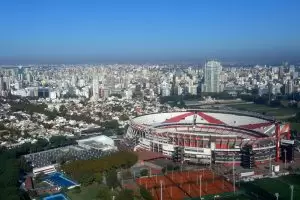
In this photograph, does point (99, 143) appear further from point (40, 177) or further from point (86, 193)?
point (86, 193)

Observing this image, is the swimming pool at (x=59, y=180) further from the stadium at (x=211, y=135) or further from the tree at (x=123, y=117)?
the tree at (x=123, y=117)

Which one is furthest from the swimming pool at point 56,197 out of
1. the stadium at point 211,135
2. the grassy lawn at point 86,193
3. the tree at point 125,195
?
the stadium at point 211,135

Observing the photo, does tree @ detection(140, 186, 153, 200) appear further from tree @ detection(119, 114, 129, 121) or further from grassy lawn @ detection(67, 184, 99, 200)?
tree @ detection(119, 114, 129, 121)

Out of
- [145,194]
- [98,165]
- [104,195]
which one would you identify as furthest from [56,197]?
[145,194]

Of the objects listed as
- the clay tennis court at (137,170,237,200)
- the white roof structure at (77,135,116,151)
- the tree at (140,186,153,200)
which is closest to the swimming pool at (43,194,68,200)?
the tree at (140,186,153,200)

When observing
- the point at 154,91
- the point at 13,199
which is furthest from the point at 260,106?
the point at 13,199

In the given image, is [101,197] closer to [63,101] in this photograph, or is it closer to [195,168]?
[195,168]
